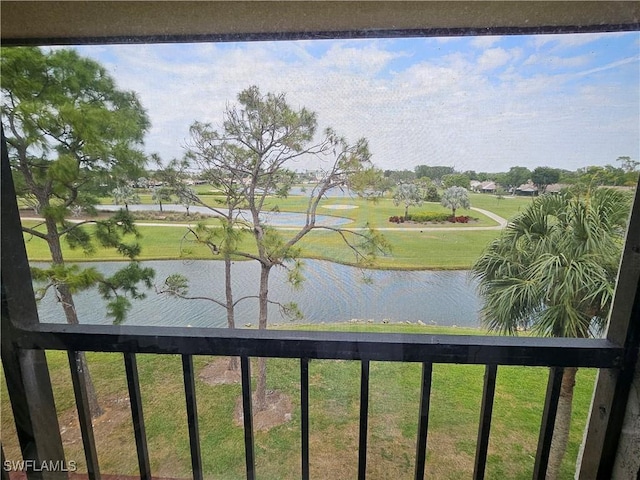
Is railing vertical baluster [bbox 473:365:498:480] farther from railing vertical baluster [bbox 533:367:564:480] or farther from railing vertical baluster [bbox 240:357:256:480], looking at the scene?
railing vertical baluster [bbox 240:357:256:480]

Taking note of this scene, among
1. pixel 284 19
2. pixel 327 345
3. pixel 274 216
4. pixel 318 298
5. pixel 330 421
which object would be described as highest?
pixel 284 19

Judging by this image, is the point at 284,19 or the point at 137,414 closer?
the point at 284,19

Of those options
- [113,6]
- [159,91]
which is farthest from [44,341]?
[113,6]

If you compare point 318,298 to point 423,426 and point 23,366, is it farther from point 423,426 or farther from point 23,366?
point 23,366

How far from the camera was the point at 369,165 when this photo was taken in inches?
29.7

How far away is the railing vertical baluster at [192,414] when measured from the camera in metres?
0.86

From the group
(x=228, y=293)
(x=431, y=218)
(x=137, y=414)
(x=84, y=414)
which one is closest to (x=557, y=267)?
(x=431, y=218)

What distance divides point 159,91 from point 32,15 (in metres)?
0.32

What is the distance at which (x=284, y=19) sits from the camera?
70 cm

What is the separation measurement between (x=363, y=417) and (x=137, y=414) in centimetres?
67

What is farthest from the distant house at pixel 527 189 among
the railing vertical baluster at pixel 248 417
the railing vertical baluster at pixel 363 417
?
the railing vertical baluster at pixel 248 417

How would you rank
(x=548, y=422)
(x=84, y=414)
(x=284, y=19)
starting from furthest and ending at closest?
(x=84, y=414), (x=548, y=422), (x=284, y=19)

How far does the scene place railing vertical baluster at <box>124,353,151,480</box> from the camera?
868mm

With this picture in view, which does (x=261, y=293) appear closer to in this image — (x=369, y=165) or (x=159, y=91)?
(x=369, y=165)
